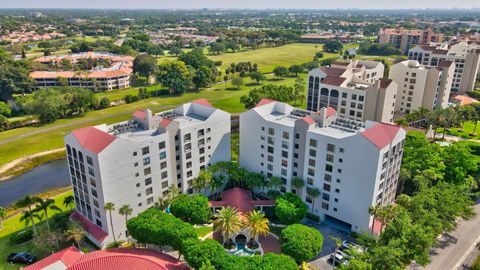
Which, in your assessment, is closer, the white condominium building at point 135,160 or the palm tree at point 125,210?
the white condominium building at point 135,160

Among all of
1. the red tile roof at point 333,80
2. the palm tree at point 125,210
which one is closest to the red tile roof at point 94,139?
the palm tree at point 125,210

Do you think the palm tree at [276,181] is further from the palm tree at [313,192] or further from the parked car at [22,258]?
the parked car at [22,258]

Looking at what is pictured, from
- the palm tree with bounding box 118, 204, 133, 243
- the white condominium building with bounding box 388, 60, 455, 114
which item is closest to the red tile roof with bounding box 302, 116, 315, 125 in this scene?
the palm tree with bounding box 118, 204, 133, 243

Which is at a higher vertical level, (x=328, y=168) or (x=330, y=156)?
(x=330, y=156)

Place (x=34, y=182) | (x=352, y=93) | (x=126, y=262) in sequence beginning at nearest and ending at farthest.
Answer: (x=126, y=262), (x=34, y=182), (x=352, y=93)

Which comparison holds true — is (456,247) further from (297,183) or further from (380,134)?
(297,183)


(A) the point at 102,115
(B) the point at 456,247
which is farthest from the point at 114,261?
(A) the point at 102,115

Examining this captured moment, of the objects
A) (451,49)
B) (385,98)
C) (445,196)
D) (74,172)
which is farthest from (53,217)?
(451,49)
